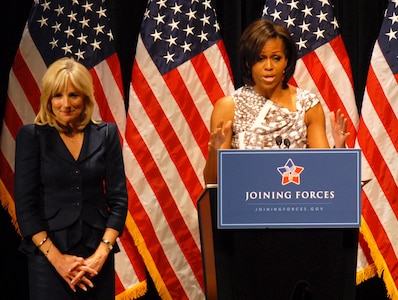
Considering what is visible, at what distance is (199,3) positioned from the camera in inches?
172

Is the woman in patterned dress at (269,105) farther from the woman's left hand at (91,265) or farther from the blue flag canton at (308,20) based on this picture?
the blue flag canton at (308,20)

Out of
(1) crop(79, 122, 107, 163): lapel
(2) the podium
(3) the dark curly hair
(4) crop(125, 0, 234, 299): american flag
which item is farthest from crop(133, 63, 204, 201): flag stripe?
(2) the podium

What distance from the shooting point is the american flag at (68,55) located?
14.1 feet

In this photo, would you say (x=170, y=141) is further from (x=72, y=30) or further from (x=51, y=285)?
(x=51, y=285)

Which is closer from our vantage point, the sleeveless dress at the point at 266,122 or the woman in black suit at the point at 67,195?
the woman in black suit at the point at 67,195

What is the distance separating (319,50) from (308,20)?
18 cm

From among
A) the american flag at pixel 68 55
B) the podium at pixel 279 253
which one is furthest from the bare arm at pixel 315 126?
the american flag at pixel 68 55

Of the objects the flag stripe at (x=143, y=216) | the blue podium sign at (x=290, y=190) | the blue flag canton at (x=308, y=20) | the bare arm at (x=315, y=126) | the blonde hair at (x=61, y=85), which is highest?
the blue flag canton at (x=308, y=20)

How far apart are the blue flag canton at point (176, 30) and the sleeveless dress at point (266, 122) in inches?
39.5

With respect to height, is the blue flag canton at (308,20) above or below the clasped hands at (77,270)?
above

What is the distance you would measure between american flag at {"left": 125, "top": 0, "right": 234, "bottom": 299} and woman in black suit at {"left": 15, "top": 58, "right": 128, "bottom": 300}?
1.43m

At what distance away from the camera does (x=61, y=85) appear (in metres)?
2.80

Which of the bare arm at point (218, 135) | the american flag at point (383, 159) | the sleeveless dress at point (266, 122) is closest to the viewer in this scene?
the bare arm at point (218, 135)

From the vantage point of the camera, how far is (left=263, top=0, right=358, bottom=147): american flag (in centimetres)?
433
